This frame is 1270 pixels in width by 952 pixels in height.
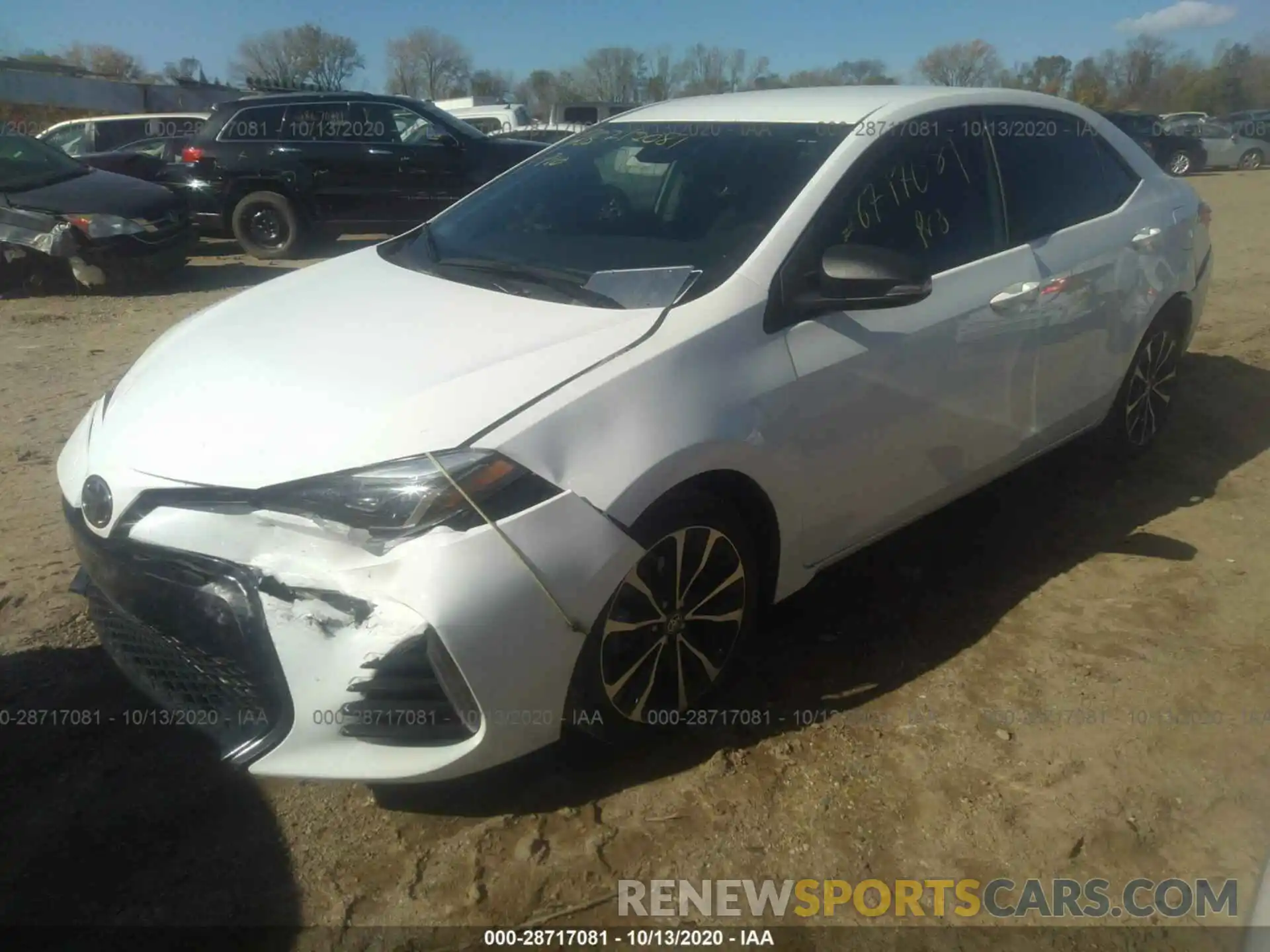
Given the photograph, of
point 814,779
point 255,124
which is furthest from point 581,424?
point 255,124

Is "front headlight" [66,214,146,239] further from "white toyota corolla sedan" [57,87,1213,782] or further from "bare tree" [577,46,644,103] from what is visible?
"bare tree" [577,46,644,103]

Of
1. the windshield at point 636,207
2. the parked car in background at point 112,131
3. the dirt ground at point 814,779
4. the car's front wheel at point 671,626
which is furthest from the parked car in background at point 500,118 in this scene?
the car's front wheel at point 671,626

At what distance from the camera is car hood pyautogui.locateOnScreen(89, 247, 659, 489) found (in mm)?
2363

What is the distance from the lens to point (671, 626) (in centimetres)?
273

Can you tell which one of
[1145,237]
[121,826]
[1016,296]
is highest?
[1145,237]

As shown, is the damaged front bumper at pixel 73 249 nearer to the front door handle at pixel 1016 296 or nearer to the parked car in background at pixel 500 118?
the front door handle at pixel 1016 296

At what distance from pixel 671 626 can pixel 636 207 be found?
149cm

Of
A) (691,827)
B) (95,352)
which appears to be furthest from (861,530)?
(95,352)

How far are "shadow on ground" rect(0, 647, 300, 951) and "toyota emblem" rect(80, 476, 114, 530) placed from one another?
27.7 inches

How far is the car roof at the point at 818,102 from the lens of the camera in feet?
11.5

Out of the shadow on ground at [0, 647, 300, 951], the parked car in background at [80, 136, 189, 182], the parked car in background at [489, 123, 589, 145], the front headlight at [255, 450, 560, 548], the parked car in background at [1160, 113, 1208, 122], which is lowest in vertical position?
the shadow on ground at [0, 647, 300, 951]

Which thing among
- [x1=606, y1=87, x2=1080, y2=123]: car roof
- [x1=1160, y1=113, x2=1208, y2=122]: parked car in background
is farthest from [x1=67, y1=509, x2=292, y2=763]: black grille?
[x1=1160, y1=113, x2=1208, y2=122]: parked car in background

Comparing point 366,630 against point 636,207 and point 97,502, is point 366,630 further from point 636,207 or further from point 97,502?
point 636,207

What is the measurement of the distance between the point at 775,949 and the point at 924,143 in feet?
8.56
